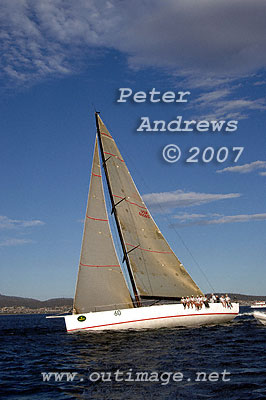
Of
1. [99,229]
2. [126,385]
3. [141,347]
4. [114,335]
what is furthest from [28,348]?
[126,385]

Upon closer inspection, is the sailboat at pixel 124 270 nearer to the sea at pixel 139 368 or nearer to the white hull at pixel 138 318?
the white hull at pixel 138 318

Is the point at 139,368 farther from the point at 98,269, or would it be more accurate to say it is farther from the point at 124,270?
the point at 124,270

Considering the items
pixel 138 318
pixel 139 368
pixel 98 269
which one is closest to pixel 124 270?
pixel 98 269

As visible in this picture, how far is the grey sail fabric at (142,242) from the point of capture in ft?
102

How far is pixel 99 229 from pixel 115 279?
3875 millimetres

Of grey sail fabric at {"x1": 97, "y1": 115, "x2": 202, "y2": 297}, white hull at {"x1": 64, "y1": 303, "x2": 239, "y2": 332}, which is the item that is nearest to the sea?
white hull at {"x1": 64, "y1": 303, "x2": 239, "y2": 332}

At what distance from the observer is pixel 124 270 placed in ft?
100

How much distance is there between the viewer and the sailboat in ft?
88.6

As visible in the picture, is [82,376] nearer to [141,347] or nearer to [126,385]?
[126,385]

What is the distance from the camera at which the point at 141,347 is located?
19.9 m

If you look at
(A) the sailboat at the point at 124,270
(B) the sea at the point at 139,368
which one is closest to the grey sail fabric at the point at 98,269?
(A) the sailboat at the point at 124,270

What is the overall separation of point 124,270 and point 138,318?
4744 mm

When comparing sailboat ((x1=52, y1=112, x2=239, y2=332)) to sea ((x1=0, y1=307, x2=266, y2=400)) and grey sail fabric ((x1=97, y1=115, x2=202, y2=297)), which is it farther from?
sea ((x1=0, y1=307, x2=266, y2=400))

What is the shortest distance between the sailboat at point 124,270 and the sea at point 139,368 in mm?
3045
